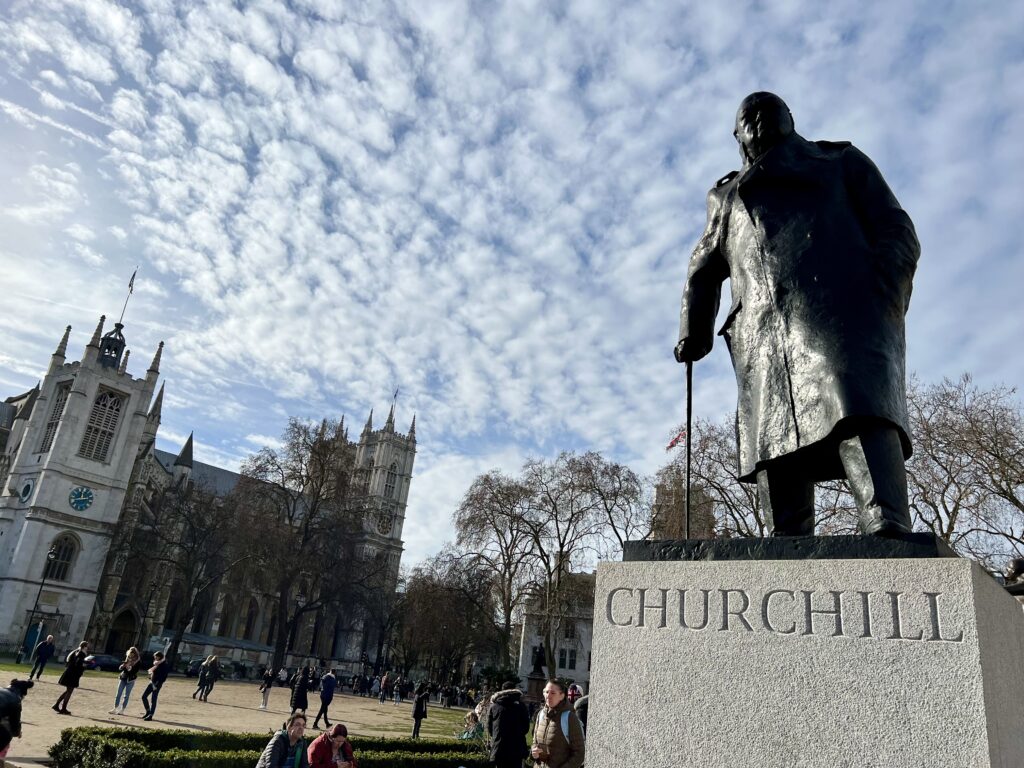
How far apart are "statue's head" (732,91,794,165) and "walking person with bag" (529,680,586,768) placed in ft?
14.3

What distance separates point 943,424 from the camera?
837 inches

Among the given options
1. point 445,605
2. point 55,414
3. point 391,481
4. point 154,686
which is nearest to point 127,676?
point 154,686

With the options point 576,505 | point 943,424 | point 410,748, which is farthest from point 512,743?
point 576,505

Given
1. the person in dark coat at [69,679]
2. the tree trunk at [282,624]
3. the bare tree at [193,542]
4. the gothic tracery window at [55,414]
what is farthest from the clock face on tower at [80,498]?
the person in dark coat at [69,679]

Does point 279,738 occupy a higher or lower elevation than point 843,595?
lower

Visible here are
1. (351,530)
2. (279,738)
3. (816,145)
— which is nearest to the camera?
(816,145)

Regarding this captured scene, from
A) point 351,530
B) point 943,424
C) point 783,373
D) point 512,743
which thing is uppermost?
point 943,424

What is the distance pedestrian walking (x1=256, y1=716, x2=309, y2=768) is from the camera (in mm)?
7656

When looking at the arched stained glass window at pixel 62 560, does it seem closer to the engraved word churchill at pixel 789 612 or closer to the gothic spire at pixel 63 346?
the gothic spire at pixel 63 346

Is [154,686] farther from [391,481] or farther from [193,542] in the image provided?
[391,481]

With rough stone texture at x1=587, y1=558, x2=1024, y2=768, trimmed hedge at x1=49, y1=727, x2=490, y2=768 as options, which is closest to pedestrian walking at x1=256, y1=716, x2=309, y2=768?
trimmed hedge at x1=49, y1=727, x2=490, y2=768

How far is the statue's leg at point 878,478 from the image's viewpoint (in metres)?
2.57

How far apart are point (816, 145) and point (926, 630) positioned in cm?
225

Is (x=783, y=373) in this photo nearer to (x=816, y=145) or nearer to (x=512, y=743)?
(x=816, y=145)
